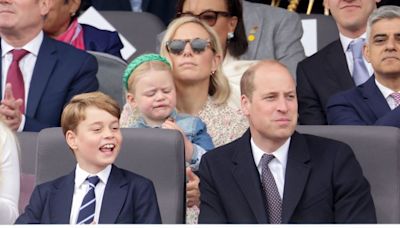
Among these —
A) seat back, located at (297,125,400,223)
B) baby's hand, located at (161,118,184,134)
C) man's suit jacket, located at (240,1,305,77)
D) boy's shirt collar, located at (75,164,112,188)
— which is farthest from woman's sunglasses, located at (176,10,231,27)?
boy's shirt collar, located at (75,164,112,188)

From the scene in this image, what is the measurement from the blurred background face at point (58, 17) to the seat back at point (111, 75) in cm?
33

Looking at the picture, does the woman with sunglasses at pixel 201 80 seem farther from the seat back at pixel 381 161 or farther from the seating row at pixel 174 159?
the seat back at pixel 381 161

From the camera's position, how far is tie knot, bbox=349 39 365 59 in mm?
7289

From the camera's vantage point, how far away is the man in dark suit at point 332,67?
23.3 feet

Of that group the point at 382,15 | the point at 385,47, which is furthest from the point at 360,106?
the point at 382,15

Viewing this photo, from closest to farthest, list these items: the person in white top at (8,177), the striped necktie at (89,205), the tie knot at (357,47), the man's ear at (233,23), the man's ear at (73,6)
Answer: the striped necktie at (89,205) → the person in white top at (8,177) → the tie knot at (357,47) → the man's ear at (233,23) → the man's ear at (73,6)

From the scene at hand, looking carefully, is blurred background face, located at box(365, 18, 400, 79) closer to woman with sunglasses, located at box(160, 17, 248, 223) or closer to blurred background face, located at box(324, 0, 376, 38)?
blurred background face, located at box(324, 0, 376, 38)

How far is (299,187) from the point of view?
586cm

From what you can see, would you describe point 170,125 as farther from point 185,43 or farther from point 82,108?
point 82,108

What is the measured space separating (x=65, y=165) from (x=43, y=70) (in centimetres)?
112

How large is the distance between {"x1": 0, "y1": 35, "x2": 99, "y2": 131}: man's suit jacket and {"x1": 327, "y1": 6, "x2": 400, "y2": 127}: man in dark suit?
1258 millimetres

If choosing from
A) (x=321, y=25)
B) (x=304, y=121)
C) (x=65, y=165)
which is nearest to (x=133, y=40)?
(x=321, y=25)

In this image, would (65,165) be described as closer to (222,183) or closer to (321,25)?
(222,183)

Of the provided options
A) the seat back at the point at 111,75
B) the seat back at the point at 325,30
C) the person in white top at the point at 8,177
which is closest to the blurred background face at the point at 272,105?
the person in white top at the point at 8,177
